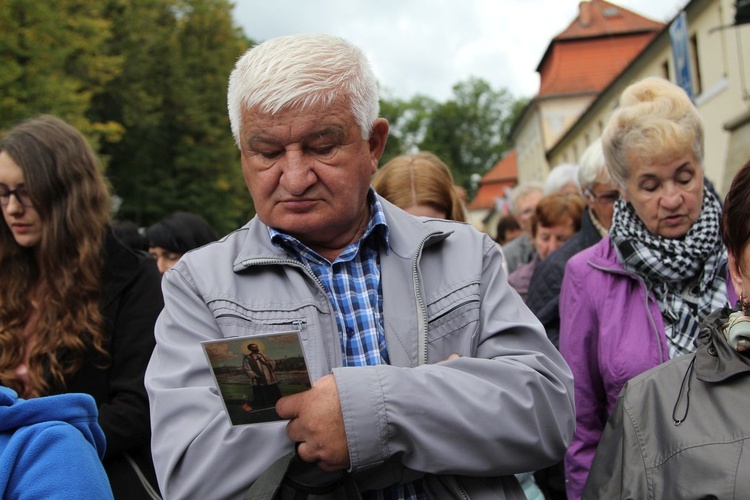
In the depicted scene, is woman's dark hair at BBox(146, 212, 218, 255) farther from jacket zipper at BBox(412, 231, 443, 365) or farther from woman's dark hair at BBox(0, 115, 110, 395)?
jacket zipper at BBox(412, 231, 443, 365)

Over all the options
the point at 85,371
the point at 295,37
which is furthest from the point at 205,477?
the point at 85,371

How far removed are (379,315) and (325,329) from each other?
0.53 ft

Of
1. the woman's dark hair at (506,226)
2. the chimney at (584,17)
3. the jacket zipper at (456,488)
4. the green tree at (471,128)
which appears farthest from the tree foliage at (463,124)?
the jacket zipper at (456,488)

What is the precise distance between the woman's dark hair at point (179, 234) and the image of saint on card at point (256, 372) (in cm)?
Answer: 368

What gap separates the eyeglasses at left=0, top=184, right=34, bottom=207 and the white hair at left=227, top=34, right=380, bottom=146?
1.44 metres

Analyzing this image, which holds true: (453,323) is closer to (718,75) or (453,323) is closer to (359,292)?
(359,292)

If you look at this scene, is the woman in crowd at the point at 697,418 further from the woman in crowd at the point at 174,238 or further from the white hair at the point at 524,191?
the white hair at the point at 524,191

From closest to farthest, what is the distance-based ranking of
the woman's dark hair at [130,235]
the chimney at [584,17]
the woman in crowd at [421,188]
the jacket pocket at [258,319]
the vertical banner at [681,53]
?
the jacket pocket at [258,319]
the woman in crowd at [421,188]
the woman's dark hair at [130,235]
the vertical banner at [681,53]
the chimney at [584,17]

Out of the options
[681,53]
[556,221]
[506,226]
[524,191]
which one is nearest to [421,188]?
[556,221]

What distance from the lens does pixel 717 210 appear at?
3.29 m

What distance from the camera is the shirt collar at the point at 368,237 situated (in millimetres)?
2391

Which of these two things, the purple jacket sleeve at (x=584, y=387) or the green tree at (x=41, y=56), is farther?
the green tree at (x=41, y=56)

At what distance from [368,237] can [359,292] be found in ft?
0.60

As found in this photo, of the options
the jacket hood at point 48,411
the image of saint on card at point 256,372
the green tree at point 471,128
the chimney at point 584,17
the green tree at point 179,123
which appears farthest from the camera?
the green tree at point 471,128
